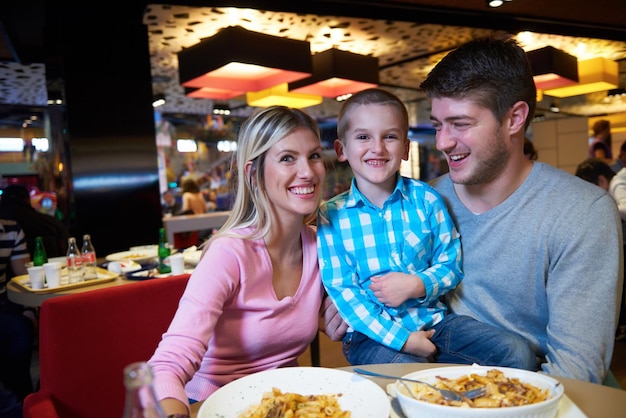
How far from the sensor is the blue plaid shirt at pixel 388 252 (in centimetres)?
171

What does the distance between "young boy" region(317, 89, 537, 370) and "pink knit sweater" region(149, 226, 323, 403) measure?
0.64 ft

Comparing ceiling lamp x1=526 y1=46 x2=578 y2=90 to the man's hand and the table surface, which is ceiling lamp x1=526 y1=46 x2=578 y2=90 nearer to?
the man's hand

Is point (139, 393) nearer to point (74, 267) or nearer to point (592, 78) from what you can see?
point (74, 267)

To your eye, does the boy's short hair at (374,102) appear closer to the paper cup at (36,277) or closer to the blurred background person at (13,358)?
the paper cup at (36,277)

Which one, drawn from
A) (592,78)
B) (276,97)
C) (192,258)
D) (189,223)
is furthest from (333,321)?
(592,78)

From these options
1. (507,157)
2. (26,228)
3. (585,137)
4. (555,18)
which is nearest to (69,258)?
(26,228)

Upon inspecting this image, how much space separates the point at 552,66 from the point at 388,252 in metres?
6.30

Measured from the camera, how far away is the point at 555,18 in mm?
5988

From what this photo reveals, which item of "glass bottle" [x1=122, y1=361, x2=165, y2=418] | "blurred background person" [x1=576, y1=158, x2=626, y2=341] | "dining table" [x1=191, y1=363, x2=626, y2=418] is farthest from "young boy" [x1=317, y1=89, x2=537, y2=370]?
"blurred background person" [x1=576, y1=158, x2=626, y2=341]

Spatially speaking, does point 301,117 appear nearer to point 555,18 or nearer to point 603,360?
point 603,360

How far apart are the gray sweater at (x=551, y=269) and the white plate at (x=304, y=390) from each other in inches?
26.3

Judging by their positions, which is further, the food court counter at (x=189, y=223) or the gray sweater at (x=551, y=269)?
the food court counter at (x=189, y=223)

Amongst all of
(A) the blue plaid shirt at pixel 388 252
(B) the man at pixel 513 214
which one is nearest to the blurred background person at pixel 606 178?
(B) the man at pixel 513 214

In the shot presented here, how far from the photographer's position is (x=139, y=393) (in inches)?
24.8
